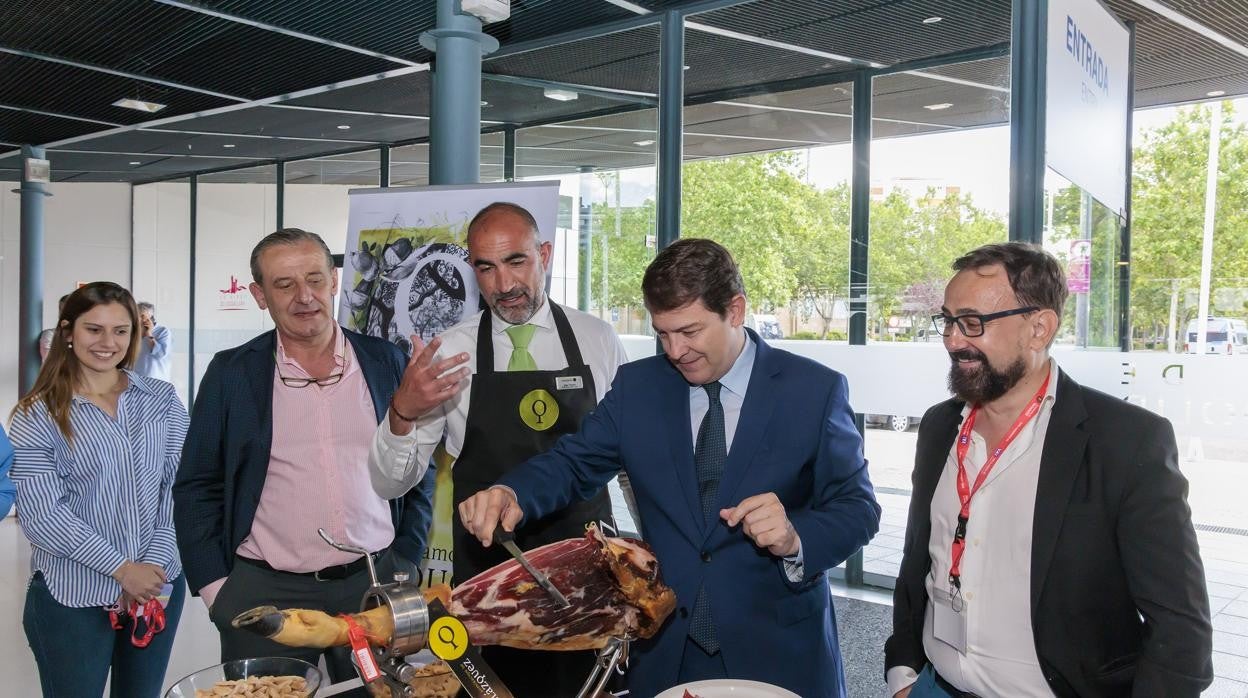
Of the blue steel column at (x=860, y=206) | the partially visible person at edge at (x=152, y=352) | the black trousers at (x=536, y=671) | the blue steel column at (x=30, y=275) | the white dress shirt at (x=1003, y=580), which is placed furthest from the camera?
the blue steel column at (x=30, y=275)

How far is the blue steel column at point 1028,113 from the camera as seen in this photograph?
12.2 feet

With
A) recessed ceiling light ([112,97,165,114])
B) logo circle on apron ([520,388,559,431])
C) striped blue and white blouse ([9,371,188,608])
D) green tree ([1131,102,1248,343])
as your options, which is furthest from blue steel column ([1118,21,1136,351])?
recessed ceiling light ([112,97,165,114])

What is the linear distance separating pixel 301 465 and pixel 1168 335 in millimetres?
4103

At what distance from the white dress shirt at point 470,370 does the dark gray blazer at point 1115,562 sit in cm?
122

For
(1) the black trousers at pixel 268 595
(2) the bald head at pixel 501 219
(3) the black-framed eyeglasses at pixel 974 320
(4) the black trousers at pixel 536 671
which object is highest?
(2) the bald head at pixel 501 219

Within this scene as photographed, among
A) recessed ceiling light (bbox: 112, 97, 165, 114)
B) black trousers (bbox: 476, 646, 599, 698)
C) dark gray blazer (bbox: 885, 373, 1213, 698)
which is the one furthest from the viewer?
recessed ceiling light (bbox: 112, 97, 165, 114)

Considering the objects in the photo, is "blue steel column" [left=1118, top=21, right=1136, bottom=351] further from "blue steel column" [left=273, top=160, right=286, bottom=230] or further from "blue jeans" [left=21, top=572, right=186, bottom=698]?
"blue steel column" [left=273, top=160, right=286, bottom=230]

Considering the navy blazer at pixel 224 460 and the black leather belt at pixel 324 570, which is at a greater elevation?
the navy blazer at pixel 224 460

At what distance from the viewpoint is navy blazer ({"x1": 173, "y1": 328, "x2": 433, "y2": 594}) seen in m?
2.35

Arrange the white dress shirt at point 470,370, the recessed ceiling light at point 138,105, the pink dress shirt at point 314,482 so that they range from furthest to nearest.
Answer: the recessed ceiling light at point 138,105, the pink dress shirt at point 314,482, the white dress shirt at point 470,370

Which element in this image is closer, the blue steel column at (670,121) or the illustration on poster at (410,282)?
the illustration on poster at (410,282)

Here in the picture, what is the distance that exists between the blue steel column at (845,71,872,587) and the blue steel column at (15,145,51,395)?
8.17m

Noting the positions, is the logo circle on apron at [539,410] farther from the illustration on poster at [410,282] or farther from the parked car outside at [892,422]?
the parked car outside at [892,422]

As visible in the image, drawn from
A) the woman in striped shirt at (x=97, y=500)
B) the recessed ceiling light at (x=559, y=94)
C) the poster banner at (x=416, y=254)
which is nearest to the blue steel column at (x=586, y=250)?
the recessed ceiling light at (x=559, y=94)
